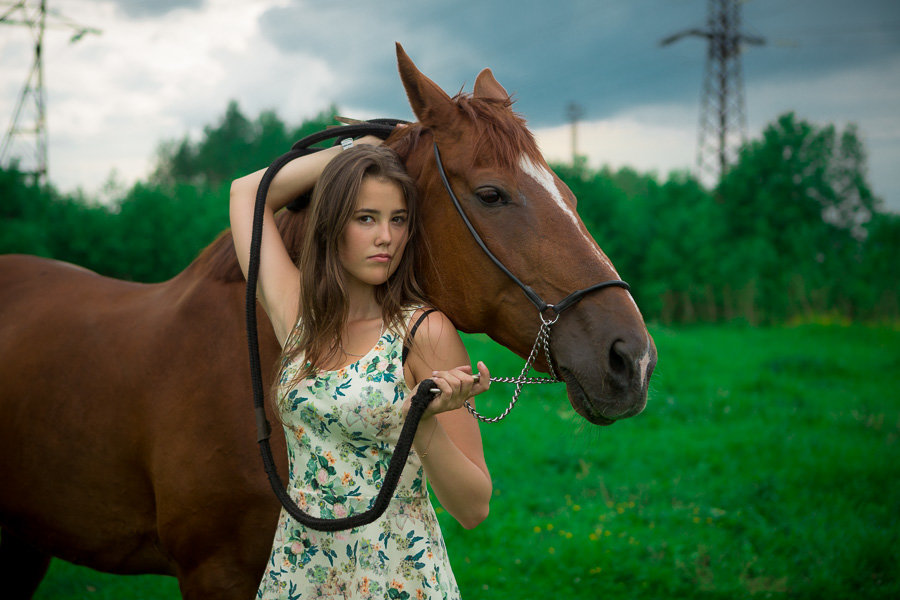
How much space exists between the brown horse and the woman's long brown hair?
8.4 inches

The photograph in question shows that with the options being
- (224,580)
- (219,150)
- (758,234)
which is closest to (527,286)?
(224,580)

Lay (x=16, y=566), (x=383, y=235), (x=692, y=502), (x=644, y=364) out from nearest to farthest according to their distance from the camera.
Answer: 1. (x=644, y=364)
2. (x=383, y=235)
3. (x=16, y=566)
4. (x=692, y=502)

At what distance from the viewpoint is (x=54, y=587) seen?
4.28m

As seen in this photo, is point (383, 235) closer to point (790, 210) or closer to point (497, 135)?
point (497, 135)

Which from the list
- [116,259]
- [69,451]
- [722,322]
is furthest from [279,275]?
[722,322]

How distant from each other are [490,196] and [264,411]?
91cm

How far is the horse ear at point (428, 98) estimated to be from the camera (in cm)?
189

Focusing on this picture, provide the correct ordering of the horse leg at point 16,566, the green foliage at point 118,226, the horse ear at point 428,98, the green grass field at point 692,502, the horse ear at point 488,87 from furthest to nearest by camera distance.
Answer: the green foliage at point 118,226
the green grass field at point 692,502
the horse leg at point 16,566
the horse ear at point 488,87
the horse ear at point 428,98

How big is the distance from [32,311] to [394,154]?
6.43ft

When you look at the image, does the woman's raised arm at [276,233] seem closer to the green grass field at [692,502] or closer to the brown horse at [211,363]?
the brown horse at [211,363]

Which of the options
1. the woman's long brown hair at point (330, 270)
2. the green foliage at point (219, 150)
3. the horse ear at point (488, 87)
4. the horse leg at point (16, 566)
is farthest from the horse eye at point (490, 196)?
the green foliage at point (219, 150)

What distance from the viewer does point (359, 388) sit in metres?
1.56

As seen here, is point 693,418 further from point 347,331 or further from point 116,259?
point 116,259

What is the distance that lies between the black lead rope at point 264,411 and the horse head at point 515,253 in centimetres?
26
